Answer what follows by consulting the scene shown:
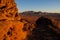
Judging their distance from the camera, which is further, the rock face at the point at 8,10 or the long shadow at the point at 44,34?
the long shadow at the point at 44,34

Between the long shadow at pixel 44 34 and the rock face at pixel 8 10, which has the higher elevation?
the rock face at pixel 8 10

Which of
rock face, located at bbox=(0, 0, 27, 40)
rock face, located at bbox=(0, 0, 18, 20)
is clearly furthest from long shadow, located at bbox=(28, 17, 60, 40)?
rock face, located at bbox=(0, 0, 18, 20)

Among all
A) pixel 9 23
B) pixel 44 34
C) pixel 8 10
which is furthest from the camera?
pixel 44 34

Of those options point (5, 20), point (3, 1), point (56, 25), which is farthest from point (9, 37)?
point (56, 25)

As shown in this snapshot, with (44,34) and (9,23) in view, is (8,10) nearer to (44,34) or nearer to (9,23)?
(9,23)

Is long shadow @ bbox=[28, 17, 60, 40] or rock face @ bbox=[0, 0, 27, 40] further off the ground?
rock face @ bbox=[0, 0, 27, 40]

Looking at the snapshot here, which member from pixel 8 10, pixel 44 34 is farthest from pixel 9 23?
pixel 44 34

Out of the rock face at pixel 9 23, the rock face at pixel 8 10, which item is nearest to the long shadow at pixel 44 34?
the rock face at pixel 9 23

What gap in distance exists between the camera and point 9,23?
2050 centimetres

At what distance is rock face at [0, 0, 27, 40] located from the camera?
19456mm

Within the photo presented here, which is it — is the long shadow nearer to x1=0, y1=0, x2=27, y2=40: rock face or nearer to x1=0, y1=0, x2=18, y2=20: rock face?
x1=0, y1=0, x2=27, y2=40: rock face

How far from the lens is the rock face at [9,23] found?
19.5 meters

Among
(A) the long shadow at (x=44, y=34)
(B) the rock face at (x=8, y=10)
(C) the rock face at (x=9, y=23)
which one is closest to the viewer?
(C) the rock face at (x=9, y=23)

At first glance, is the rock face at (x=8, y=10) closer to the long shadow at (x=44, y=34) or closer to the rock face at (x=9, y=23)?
the rock face at (x=9, y=23)
